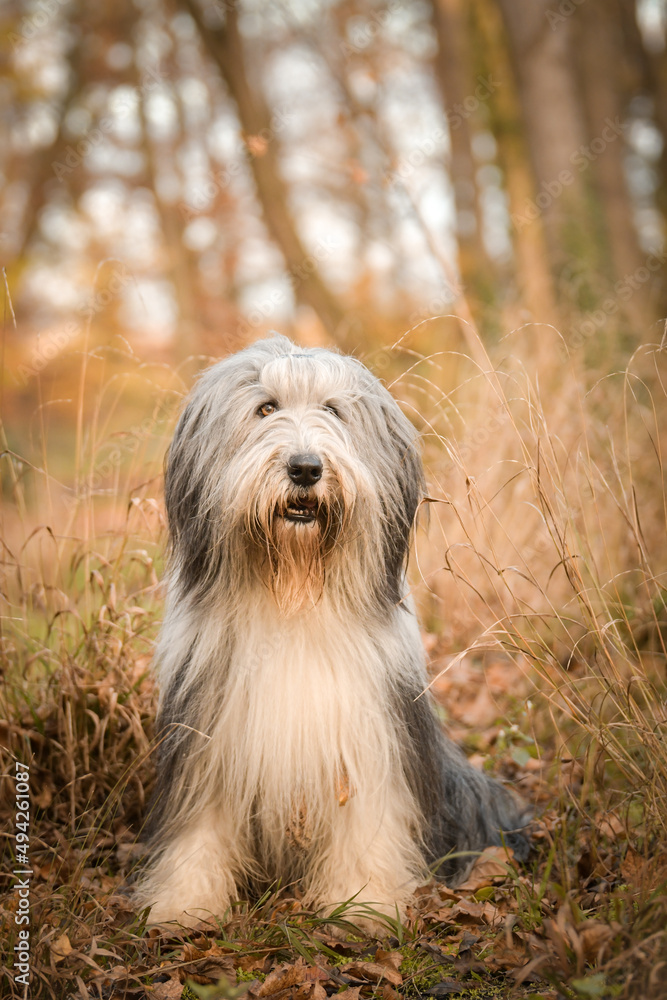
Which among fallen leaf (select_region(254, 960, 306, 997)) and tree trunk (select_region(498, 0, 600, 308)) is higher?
tree trunk (select_region(498, 0, 600, 308))

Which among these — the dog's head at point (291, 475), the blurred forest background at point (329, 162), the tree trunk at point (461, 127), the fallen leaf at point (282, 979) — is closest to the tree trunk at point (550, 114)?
the blurred forest background at point (329, 162)

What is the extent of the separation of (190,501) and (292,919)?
131cm

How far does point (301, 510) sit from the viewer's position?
2.51 m

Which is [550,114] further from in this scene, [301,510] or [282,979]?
[282,979]

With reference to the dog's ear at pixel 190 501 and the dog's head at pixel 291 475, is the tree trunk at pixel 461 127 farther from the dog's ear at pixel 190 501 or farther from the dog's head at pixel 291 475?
the dog's ear at pixel 190 501

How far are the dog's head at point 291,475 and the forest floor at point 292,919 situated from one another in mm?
516

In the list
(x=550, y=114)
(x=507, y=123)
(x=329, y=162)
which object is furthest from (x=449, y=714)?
(x=329, y=162)

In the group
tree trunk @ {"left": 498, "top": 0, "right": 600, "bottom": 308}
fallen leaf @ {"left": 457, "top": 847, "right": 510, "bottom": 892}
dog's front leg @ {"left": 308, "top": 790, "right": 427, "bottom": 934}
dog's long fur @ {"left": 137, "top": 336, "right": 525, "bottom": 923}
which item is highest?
tree trunk @ {"left": 498, "top": 0, "right": 600, "bottom": 308}

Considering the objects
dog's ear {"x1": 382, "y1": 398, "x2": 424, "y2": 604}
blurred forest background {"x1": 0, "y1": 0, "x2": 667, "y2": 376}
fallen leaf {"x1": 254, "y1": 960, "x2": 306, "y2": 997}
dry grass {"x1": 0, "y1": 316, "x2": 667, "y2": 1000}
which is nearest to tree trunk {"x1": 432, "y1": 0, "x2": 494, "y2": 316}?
blurred forest background {"x1": 0, "y1": 0, "x2": 667, "y2": 376}

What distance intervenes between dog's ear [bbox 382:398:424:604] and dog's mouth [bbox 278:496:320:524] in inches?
10.4

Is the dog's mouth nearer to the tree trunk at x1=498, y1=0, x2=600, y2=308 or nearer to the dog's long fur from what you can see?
the dog's long fur

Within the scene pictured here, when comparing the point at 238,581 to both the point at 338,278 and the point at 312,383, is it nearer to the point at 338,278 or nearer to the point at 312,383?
the point at 312,383

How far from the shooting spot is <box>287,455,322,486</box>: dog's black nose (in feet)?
7.95

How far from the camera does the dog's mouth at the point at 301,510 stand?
2482 mm
